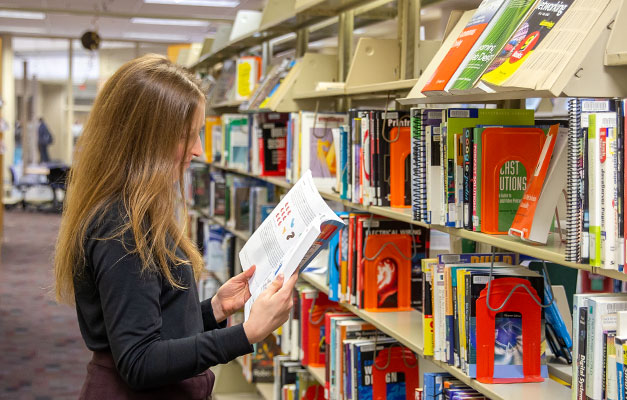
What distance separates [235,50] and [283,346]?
2.70 meters

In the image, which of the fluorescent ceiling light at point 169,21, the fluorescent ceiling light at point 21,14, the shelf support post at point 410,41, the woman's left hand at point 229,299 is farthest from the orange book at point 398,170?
the fluorescent ceiling light at point 21,14

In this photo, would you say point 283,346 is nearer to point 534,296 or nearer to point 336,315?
point 336,315

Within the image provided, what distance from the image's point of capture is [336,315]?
9.30ft

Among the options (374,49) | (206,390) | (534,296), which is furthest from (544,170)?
(374,49)

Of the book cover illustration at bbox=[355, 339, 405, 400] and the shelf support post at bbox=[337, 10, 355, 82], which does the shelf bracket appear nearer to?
the book cover illustration at bbox=[355, 339, 405, 400]

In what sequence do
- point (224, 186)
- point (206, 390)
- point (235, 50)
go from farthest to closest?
point (235, 50), point (224, 186), point (206, 390)

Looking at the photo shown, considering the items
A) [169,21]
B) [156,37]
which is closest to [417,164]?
[169,21]

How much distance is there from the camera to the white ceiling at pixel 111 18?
10.9 m

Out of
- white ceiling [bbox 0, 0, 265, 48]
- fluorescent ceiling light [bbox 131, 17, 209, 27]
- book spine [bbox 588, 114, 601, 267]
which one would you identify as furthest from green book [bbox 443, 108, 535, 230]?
fluorescent ceiling light [bbox 131, 17, 209, 27]

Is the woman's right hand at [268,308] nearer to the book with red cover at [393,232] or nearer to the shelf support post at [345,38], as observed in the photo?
the book with red cover at [393,232]

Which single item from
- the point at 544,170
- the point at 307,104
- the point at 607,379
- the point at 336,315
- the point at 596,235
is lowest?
the point at 336,315

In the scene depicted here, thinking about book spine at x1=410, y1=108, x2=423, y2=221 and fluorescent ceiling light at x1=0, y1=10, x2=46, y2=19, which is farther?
fluorescent ceiling light at x1=0, y1=10, x2=46, y2=19

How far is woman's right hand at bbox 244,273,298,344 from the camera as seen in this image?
160cm

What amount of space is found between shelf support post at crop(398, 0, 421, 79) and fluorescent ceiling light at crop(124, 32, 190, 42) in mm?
11731
